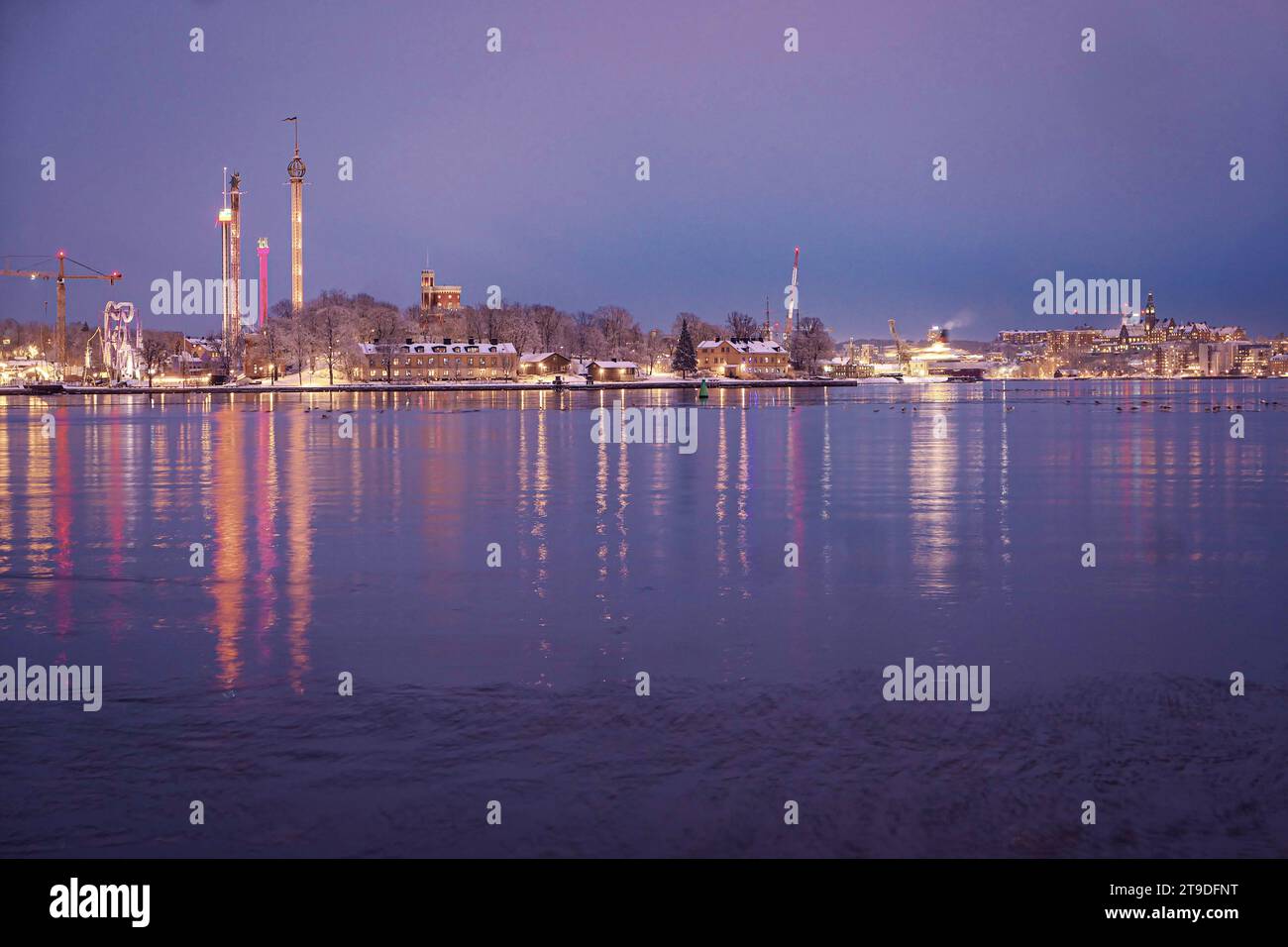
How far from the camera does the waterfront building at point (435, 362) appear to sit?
155m

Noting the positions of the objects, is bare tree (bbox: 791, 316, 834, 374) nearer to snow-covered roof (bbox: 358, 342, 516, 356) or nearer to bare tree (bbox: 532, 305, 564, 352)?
bare tree (bbox: 532, 305, 564, 352)

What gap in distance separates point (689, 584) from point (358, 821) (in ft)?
22.8

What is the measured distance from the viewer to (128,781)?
261 inches

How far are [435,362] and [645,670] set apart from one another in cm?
15370

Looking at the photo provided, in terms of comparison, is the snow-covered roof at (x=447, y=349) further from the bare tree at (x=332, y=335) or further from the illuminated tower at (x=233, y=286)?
the illuminated tower at (x=233, y=286)

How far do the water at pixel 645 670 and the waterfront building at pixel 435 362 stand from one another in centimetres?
13689

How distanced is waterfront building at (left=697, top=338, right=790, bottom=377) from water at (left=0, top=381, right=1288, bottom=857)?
536 ft

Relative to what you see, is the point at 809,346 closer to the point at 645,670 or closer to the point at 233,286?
the point at 233,286

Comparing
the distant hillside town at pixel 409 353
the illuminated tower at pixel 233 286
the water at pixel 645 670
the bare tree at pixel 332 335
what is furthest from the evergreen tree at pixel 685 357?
the water at pixel 645 670

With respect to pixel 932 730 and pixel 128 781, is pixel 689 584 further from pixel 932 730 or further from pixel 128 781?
pixel 128 781

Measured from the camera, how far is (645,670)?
907 cm

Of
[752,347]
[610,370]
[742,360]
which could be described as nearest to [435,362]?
[610,370]

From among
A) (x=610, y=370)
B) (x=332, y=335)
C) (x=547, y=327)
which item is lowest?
(x=610, y=370)
